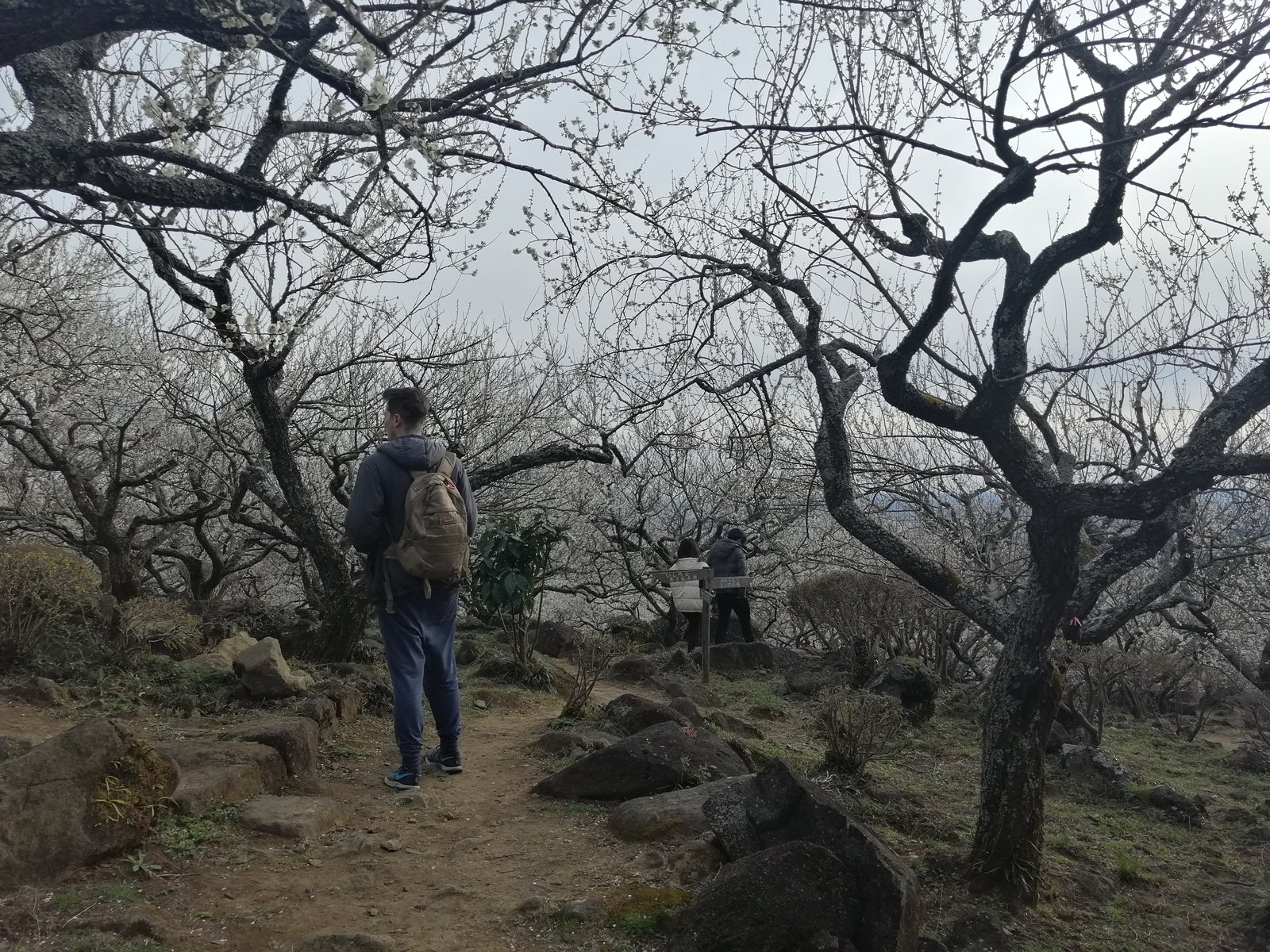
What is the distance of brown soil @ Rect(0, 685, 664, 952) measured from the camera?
341 cm

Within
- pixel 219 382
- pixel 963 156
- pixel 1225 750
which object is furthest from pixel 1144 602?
pixel 219 382

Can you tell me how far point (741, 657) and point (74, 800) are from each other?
9.36 metres

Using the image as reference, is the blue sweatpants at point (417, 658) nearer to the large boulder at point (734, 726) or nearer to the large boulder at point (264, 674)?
the large boulder at point (264, 674)

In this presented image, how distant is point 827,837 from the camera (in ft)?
12.4

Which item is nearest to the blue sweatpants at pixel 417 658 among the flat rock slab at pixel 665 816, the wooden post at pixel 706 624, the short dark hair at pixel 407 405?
the short dark hair at pixel 407 405

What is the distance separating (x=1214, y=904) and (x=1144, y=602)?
191cm

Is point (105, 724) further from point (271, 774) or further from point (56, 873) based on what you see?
point (271, 774)

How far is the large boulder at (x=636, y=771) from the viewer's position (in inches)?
203

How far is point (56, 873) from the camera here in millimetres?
3443

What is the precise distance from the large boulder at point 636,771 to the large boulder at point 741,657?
668 cm

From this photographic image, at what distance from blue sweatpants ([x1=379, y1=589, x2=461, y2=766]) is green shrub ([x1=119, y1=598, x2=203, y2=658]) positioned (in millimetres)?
2720

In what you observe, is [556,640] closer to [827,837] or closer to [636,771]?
[636,771]

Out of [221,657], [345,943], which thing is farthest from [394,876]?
[221,657]

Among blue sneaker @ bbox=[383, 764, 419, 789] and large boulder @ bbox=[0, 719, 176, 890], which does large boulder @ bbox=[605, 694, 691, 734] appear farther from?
large boulder @ bbox=[0, 719, 176, 890]
